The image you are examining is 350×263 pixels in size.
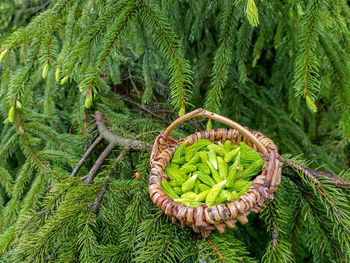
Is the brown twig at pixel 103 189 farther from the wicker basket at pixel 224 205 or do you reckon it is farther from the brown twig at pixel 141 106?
the brown twig at pixel 141 106

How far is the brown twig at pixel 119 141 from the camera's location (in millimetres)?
1004

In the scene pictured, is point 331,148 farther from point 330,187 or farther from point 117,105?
point 117,105

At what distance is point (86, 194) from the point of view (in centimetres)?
84

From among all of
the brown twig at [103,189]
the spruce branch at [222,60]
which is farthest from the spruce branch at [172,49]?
the brown twig at [103,189]

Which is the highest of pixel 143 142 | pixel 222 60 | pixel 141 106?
pixel 222 60

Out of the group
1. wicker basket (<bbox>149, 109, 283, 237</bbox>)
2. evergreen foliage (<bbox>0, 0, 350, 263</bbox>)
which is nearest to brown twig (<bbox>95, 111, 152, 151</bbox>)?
evergreen foliage (<bbox>0, 0, 350, 263</bbox>)

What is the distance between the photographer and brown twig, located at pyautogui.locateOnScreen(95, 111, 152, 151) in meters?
1.00

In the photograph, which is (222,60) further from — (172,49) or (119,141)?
(119,141)

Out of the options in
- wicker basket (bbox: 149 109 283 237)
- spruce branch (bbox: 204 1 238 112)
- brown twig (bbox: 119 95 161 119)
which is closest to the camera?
wicker basket (bbox: 149 109 283 237)

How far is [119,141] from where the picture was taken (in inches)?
43.7

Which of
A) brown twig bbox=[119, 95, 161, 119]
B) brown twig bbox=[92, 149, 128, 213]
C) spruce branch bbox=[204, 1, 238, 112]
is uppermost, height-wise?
spruce branch bbox=[204, 1, 238, 112]

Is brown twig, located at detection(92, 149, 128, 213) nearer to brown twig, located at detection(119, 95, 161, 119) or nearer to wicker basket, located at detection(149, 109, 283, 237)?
wicker basket, located at detection(149, 109, 283, 237)

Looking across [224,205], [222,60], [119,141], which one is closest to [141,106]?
[119,141]

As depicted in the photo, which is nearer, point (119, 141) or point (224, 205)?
point (224, 205)
